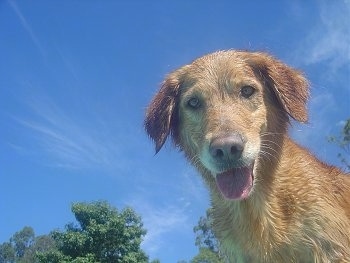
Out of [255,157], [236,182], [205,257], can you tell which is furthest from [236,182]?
[205,257]

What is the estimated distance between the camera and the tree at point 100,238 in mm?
30672

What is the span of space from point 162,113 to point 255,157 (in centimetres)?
165

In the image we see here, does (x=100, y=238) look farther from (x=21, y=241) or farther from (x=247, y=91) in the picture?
(x=21, y=241)

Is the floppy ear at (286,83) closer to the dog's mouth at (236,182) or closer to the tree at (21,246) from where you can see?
the dog's mouth at (236,182)

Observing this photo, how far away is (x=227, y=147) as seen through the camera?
17.0 ft

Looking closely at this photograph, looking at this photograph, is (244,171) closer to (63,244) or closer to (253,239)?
(253,239)

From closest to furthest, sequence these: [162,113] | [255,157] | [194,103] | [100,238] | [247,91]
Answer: [255,157]
[247,91]
[194,103]
[162,113]
[100,238]

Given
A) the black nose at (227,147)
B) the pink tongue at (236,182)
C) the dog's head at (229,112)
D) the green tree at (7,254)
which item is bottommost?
the pink tongue at (236,182)

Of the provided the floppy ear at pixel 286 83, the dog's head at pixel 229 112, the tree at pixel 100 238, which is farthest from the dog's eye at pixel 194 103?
the tree at pixel 100 238

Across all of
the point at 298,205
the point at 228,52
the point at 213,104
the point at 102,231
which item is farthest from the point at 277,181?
the point at 102,231

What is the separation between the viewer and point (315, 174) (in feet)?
19.4

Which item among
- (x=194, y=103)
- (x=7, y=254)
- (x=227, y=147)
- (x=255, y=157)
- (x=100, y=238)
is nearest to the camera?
(x=227, y=147)

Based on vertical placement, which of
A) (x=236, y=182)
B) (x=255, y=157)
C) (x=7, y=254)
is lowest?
(x=236, y=182)

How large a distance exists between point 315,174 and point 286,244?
3.24 ft
